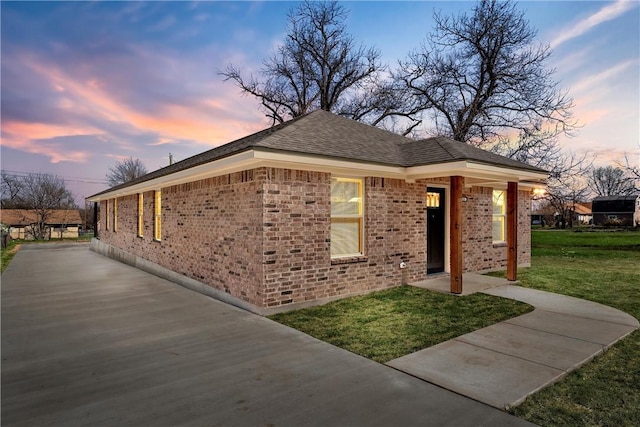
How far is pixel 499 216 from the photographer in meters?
10.5

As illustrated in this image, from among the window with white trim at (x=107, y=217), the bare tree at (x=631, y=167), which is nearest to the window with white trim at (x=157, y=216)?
the window with white trim at (x=107, y=217)

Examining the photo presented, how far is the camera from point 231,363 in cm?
391

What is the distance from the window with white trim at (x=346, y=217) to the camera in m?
6.94

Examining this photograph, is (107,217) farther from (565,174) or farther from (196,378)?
(565,174)

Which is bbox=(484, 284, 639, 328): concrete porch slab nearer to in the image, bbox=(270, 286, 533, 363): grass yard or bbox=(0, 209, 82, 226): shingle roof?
bbox=(270, 286, 533, 363): grass yard

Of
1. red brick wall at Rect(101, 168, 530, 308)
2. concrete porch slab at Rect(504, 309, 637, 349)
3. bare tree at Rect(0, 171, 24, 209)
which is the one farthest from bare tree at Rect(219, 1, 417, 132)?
bare tree at Rect(0, 171, 24, 209)

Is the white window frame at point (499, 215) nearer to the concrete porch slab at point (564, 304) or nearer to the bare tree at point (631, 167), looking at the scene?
the concrete porch slab at point (564, 304)

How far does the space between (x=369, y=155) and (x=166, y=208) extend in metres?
6.50

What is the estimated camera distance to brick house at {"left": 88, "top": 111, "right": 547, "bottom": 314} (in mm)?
6016

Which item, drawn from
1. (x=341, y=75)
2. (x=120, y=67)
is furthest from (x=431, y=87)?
(x=120, y=67)

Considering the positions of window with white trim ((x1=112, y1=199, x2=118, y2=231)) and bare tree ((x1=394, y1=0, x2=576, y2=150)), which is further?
bare tree ((x1=394, y1=0, x2=576, y2=150))

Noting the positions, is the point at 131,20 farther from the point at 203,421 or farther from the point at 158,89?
the point at 203,421

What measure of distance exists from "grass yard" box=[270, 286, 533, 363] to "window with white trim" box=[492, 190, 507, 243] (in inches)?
A: 165

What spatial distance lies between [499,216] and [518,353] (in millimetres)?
7296
